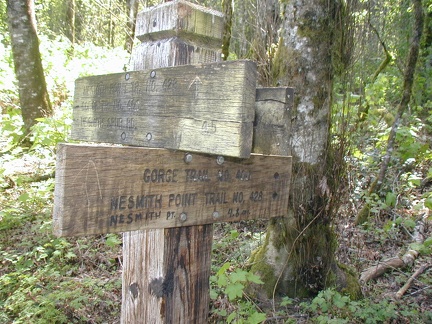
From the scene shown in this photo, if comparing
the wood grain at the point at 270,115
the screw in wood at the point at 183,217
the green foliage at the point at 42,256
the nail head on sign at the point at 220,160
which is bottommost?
the green foliage at the point at 42,256

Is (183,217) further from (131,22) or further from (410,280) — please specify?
(131,22)

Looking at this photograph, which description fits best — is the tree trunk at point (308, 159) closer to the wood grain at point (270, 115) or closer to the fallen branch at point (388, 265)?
the fallen branch at point (388, 265)

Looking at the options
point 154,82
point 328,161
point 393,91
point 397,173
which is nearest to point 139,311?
point 154,82

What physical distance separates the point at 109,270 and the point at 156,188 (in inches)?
126

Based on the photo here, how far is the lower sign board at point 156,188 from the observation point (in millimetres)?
1272

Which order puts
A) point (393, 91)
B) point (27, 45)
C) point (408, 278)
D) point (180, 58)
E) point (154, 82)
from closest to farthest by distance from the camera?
1. point (154, 82)
2. point (180, 58)
3. point (408, 278)
4. point (27, 45)
5. point (393, 91)

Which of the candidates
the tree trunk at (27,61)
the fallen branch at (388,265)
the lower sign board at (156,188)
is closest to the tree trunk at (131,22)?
the tree trunk at (27,61)

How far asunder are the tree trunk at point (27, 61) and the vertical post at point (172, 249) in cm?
665

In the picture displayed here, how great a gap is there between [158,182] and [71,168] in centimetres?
31

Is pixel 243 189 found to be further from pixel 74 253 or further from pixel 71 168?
pixel 74 253

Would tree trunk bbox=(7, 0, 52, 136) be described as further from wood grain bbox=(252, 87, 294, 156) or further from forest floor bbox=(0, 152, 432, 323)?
wood grain bbox=(252, 87, 294, 156)

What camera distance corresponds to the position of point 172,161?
149 cm

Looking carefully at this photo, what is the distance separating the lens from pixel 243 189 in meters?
1.67

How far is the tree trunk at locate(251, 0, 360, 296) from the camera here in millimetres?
3408
